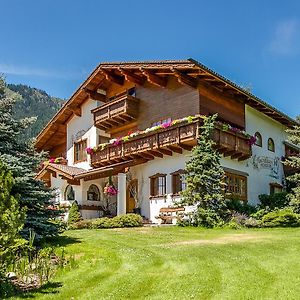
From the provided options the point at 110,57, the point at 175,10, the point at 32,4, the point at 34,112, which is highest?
the point at 34,112

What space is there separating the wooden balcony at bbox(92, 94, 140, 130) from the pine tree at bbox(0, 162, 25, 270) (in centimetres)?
1781

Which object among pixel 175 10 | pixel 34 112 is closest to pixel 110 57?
pixel 175 10

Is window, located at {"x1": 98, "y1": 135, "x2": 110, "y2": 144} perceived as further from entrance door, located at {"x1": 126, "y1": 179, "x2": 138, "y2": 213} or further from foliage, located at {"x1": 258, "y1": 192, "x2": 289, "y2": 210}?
foliage, located at {"x1": 258, "y1": 192, "x2": 289, "y2": 210}

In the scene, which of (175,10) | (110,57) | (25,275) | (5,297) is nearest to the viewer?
(5,297)

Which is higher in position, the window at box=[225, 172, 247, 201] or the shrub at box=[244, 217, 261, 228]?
the window at box=[225, 172, 247, 201]

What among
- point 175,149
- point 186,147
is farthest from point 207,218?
point 175,149

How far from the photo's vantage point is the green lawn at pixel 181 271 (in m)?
7.46

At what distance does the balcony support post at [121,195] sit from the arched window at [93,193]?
3.43 m

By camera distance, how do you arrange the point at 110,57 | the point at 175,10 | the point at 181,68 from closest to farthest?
the point at 175,10 < the point at 181,68 < the point at 110,57

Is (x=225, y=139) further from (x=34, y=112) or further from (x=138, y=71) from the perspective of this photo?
(x=34, y=112)

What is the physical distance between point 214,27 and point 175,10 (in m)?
2.44

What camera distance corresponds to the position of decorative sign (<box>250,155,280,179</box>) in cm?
2531

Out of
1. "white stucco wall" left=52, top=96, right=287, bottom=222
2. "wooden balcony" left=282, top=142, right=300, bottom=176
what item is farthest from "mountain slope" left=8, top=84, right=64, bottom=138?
"wooden balcony" left=282, top=142, right=300, bottom=176

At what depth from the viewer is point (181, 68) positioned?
21.6m
